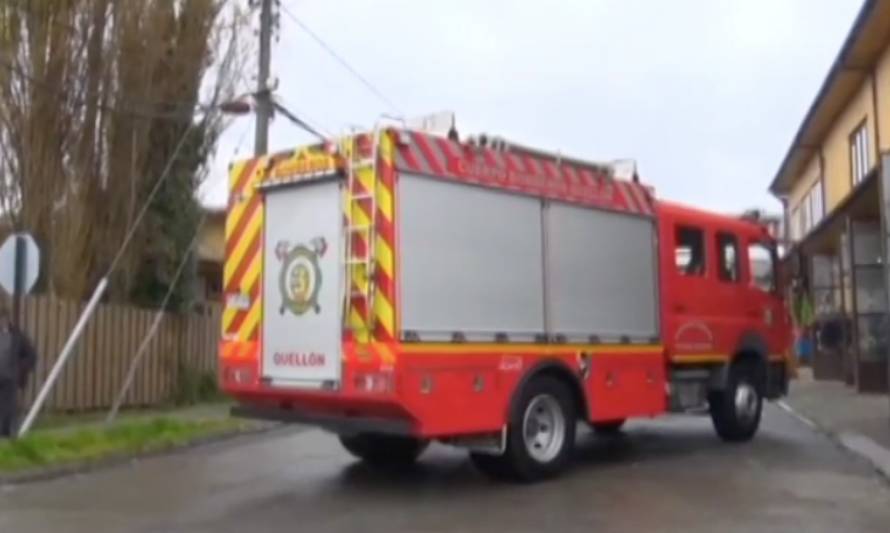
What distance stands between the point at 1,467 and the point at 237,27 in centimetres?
1074

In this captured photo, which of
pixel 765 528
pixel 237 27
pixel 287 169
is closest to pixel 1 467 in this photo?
pixel 287 169

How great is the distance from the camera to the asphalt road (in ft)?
30.5

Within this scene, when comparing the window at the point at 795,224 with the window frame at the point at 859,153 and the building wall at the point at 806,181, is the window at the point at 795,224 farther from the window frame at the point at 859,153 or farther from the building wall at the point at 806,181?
the window frame at the point at 859,153

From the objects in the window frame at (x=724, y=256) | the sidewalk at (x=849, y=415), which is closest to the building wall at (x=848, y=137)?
the sidewalk at (x=849, y=415)

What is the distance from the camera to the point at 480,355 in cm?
1058

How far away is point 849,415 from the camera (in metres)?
18.3

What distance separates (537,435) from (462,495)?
109 cm

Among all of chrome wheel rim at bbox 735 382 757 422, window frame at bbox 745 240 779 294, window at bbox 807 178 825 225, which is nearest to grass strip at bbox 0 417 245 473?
chrome wheel rim at bbox 735 382 757 422

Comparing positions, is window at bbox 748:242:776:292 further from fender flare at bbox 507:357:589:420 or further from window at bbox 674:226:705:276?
fender flare at bbox 507:357:589:420

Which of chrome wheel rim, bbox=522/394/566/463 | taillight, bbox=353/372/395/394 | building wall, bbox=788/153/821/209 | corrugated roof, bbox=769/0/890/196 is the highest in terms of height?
corrugated roof, bbox=769/0/890/196

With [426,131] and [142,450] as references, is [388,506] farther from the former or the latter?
[142,450]

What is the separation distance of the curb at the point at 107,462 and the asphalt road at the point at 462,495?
0.21 m

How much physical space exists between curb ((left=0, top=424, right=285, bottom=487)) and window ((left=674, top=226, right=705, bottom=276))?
6435 mm

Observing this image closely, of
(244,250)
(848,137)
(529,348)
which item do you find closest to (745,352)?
(529,348)
